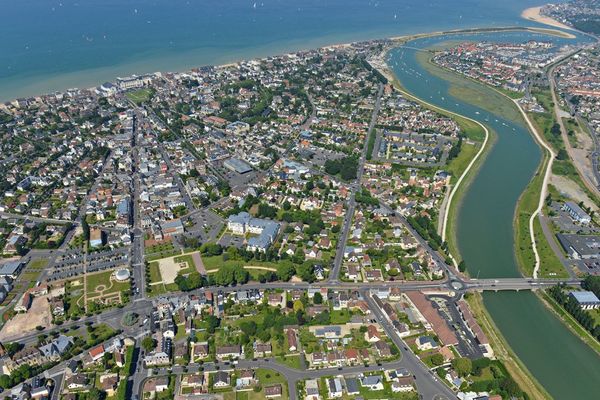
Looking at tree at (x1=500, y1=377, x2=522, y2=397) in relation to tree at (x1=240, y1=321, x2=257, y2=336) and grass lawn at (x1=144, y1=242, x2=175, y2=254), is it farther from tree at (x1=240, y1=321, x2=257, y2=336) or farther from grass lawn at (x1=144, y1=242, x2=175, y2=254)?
grass lawn at (x1=144, y1=242, x2=175, y2=254)

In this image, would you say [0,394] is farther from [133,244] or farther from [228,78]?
[228,78]

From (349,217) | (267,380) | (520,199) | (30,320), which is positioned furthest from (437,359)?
(30,320)

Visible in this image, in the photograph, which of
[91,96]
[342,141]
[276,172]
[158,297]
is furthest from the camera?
[91,96]

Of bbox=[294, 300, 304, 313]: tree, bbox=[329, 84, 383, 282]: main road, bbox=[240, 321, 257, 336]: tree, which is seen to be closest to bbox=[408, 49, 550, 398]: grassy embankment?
bbox=[329, 84, 383, 282]: main road

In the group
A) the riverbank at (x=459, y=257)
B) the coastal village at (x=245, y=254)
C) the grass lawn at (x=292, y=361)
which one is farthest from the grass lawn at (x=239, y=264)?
the riverbank at (x=459, y=257)

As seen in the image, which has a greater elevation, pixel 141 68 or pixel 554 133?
pixel 141 68

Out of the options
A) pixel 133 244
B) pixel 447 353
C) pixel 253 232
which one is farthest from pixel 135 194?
pixel 447 353

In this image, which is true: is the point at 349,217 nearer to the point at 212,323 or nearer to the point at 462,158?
the point at 212,323

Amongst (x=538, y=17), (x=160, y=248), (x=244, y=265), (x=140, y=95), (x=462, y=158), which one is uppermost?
(x=538, y=17)
